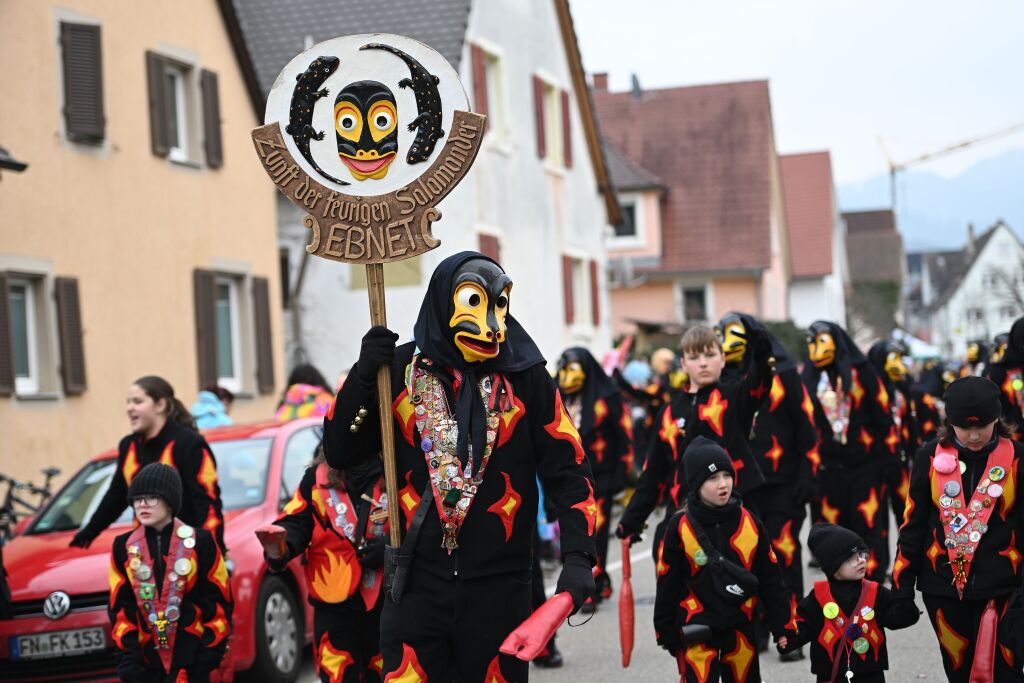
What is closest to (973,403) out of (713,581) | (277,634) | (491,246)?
(713,581)

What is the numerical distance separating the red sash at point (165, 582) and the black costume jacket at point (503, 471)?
248 cm

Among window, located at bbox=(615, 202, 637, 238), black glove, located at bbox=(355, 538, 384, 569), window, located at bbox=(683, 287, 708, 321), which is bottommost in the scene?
black glove, located at bbox=(355, 538, 384, 569)

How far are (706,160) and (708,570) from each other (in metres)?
41.4

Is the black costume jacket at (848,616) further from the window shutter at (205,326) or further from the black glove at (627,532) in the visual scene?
the window shutter at (205,326)

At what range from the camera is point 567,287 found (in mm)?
32531

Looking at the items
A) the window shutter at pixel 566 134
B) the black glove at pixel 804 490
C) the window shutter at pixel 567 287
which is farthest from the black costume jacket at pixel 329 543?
the window shutter at pixel 566 134

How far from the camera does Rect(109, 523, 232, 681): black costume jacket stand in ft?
25.1

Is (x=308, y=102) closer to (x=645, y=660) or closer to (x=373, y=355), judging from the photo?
(x=373, y=355)

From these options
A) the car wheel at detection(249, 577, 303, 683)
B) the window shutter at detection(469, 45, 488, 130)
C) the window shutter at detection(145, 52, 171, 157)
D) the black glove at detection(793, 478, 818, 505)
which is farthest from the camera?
the window shutter at detection(469, 45, 488, 130)

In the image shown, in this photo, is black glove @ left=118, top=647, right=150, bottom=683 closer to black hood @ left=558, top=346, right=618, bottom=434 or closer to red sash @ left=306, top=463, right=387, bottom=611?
red sash @ left=306, top=463, right=387, bottom=611

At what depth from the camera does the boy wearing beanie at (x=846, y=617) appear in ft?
23.3

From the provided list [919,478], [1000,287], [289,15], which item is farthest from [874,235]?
[919,478]

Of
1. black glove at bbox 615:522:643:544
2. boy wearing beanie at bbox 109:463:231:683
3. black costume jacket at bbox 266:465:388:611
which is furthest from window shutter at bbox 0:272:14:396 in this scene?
black glove at bbox 615:522:643:544

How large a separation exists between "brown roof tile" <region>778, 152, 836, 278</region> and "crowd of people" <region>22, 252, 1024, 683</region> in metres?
45.7
